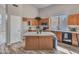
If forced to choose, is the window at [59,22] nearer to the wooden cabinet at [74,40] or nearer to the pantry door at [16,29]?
the wooden cabinet at [74,40]

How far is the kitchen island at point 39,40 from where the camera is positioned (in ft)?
11.8

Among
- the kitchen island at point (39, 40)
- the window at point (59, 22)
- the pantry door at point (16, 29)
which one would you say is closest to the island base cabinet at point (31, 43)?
the kitchen island at point (39, 40)

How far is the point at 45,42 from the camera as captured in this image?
12.3 feet

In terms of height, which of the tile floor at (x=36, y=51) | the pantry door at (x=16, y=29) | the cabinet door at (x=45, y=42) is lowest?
the tile floor at (x=36, y=51)

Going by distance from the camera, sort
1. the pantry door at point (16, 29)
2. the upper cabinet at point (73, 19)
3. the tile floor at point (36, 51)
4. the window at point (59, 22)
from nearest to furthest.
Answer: the tile floor at point (36, 51)
the window at point (59, 22)
the pantry door at point (16, 29)
the upper cabinet at point (73, 19)

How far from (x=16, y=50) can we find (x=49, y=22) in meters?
1.27

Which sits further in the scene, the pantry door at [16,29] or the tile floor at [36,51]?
the pantry door at [16,29]

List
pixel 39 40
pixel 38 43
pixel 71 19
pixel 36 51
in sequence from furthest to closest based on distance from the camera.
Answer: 1. pixel 71 19
2. pixel 39 40
3. pixel 38 43
4. pixel 36 51

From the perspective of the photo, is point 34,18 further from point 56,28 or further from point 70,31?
point 70,31

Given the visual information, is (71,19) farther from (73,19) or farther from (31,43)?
(31,43)

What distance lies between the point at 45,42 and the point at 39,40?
0.21 meters

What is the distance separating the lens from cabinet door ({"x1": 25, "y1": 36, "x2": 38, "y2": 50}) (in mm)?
3637

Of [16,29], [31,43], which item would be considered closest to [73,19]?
[31,43]

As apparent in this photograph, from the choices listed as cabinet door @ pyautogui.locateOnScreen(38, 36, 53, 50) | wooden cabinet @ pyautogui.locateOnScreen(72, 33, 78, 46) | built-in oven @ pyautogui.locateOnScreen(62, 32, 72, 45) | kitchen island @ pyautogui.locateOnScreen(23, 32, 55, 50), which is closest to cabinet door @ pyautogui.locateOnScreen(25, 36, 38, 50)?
kitchen island @ pyautogui.locateOnScreen(23, 32, 55, 50)
